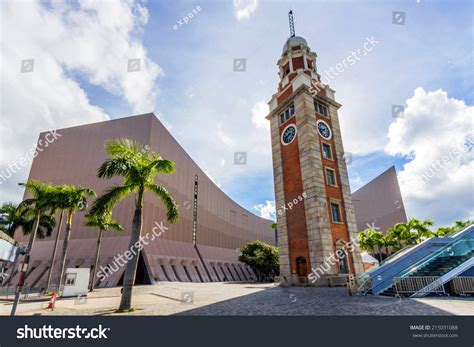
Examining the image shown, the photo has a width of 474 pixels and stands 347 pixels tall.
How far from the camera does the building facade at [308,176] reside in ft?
66.0

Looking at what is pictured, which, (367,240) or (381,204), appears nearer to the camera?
(367,240)

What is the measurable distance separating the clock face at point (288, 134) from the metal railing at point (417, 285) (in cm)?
1544

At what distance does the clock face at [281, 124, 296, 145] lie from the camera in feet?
80.8

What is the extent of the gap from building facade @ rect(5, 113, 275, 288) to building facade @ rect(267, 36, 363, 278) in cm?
1786

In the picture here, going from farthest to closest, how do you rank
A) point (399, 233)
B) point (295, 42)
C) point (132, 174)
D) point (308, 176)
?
point (399, 233) → point (295, 42) → point (308, 176) → point (132, 174)

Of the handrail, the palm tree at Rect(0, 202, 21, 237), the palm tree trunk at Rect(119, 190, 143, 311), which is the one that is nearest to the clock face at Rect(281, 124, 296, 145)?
the handrail

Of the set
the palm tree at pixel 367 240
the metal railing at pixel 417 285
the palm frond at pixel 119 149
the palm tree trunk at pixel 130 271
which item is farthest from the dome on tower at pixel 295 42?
the palm tree at pixel 367 240

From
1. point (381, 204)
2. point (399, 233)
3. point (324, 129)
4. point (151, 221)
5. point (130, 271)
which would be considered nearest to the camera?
point (130, 271)

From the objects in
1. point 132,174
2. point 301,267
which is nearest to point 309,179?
A: point 301,267

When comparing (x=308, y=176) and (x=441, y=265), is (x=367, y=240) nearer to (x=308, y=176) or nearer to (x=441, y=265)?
(x=308, y=176)

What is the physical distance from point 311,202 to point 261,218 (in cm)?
5265

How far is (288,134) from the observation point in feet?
83.3

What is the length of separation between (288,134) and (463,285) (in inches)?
689

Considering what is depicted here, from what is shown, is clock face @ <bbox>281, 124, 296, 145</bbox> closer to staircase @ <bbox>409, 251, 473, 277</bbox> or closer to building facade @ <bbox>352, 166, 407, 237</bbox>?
staircase @ <bbox>409, 251, 473, 277</bbox>
